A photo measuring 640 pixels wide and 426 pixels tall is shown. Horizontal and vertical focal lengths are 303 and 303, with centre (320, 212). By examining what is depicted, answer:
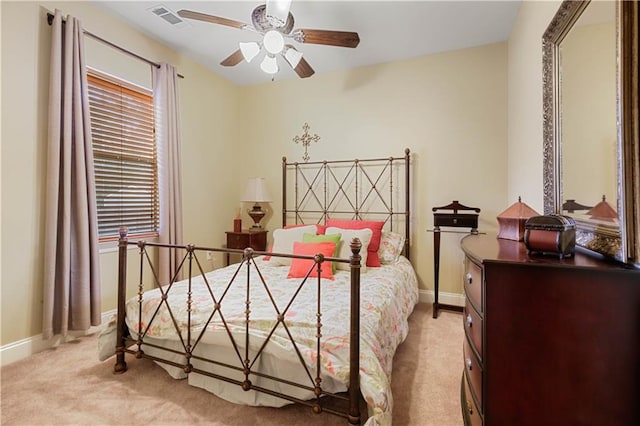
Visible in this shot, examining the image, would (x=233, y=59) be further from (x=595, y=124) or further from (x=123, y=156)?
(x=595, y=124)

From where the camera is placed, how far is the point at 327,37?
2205 millimetres

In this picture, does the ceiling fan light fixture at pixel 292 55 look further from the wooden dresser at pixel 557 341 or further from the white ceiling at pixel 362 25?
the wooden dresser at pixel 557 341

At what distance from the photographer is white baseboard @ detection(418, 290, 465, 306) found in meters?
3.25

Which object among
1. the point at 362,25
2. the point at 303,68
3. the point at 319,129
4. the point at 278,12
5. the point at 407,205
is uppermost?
the point at 362,25

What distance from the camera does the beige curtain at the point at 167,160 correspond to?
310cm

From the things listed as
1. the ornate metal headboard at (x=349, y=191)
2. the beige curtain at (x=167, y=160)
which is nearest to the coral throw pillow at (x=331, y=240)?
the ornate metal headboard at (x=349, y=191)

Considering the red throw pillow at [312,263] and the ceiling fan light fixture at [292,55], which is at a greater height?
the ceiling fan light fixture at [292,55]

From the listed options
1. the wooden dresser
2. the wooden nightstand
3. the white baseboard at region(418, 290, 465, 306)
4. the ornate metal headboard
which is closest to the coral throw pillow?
the ornate metal headboard

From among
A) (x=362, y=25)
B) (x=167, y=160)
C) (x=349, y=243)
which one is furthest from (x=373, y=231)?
(x=167, y=160)

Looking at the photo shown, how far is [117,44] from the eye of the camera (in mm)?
2762

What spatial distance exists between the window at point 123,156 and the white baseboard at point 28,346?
818 mm

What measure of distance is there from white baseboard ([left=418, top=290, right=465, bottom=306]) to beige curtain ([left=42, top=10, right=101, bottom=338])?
3.14 m

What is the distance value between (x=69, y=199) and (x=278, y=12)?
2.06 m

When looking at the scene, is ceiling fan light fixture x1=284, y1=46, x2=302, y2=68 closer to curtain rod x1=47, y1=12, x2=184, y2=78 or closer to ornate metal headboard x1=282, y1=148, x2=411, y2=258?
ornate metal headboard x1=282, y1=148, x2=411, y2=258
